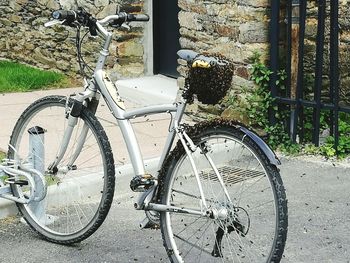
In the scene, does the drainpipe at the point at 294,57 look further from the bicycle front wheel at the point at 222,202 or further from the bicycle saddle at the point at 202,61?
the bicycle saddle at the point at 202,61

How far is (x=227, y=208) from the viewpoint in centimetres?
376

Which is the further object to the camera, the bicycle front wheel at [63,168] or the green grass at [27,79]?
the green grass at [27,79]

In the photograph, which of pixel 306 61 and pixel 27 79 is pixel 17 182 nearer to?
pixel 306 61

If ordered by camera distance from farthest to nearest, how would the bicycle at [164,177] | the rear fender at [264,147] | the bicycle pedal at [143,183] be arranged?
the bicycle pedal at [143,183]
the bicycle at [164,177]
the rear fender at [264,147]

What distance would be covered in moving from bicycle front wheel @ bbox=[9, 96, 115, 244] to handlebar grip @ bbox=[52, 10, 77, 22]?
49 cm

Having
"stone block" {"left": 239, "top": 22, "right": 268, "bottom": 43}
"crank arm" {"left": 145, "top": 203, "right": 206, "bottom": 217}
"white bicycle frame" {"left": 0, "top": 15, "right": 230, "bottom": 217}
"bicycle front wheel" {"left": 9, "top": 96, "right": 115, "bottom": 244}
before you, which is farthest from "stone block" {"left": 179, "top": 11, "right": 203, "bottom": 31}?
"crank arm" {"left": 145, "top": 203, "right": 206, "bottom": 217}

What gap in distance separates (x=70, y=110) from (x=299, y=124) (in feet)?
9.19

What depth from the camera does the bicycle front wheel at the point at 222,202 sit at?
362 cm

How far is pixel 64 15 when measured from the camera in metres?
4.21

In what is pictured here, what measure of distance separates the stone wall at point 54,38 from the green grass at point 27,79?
0.97ft

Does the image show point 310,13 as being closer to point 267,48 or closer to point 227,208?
point 267,48

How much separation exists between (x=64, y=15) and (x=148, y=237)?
142 centimetres

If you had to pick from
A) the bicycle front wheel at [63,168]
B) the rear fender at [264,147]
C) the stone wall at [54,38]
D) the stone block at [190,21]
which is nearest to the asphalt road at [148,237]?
the bicycle front wheel at [63,168]

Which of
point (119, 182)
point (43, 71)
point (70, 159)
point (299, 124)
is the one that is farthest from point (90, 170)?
point (43, 71)
